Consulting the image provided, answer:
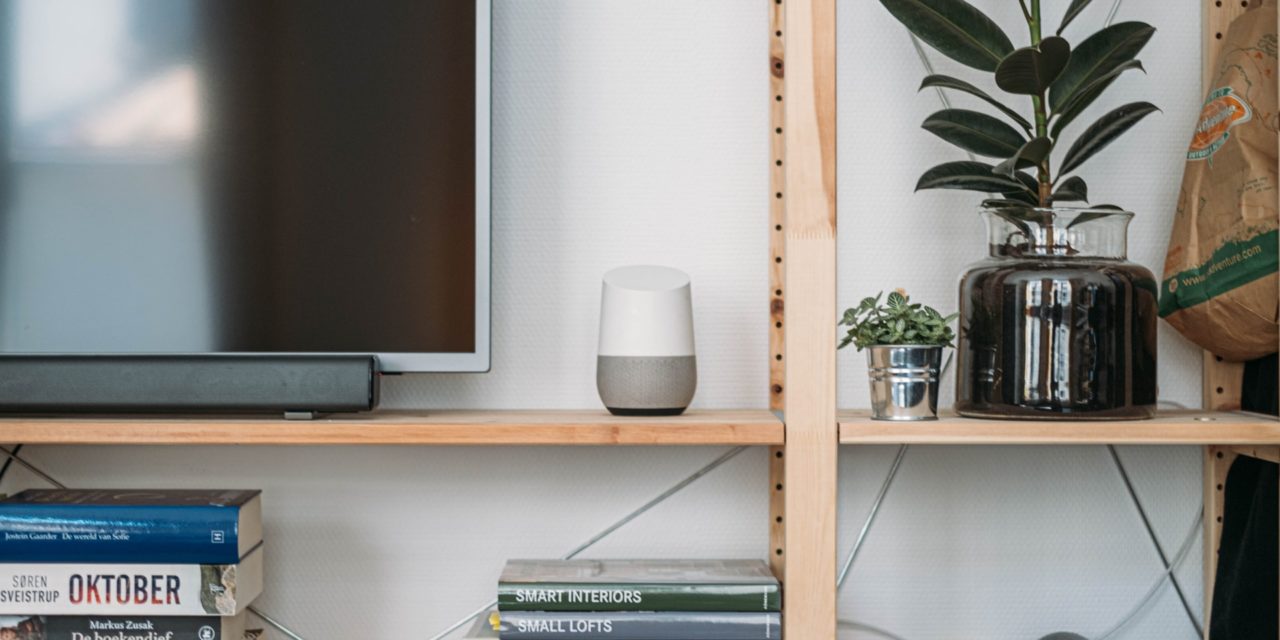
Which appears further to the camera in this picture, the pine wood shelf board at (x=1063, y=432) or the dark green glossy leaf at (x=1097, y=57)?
the dark green glossy leaf at (x=1097, y=57)

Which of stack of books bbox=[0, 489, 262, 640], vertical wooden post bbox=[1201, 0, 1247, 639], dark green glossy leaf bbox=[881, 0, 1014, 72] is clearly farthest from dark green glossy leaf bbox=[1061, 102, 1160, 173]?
stack of books bbox=[0, 489, 262, 640]

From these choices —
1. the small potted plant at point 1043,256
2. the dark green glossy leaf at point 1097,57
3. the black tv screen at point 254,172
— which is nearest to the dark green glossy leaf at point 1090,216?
the small potted plant at point 1043,256

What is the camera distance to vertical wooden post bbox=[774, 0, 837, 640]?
906 millimetres

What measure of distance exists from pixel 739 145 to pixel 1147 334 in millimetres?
507

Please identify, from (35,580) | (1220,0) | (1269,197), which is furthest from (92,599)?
(1220,0)

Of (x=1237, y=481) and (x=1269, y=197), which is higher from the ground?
(x=1269, y=197)

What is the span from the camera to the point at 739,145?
1.21m

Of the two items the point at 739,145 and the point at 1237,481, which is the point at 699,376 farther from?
the point at 1237,481

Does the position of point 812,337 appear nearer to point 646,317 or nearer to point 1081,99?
point 646,317

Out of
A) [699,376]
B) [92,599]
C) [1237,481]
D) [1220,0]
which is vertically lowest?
[92,599]

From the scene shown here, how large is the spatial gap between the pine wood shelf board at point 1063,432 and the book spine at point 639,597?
187 millimetres

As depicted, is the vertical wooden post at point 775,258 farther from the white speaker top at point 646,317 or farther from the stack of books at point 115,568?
the stack of books at point 115,568

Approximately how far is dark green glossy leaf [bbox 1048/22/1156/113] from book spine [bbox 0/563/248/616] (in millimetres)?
1026

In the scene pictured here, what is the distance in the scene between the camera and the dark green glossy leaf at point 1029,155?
95cm
